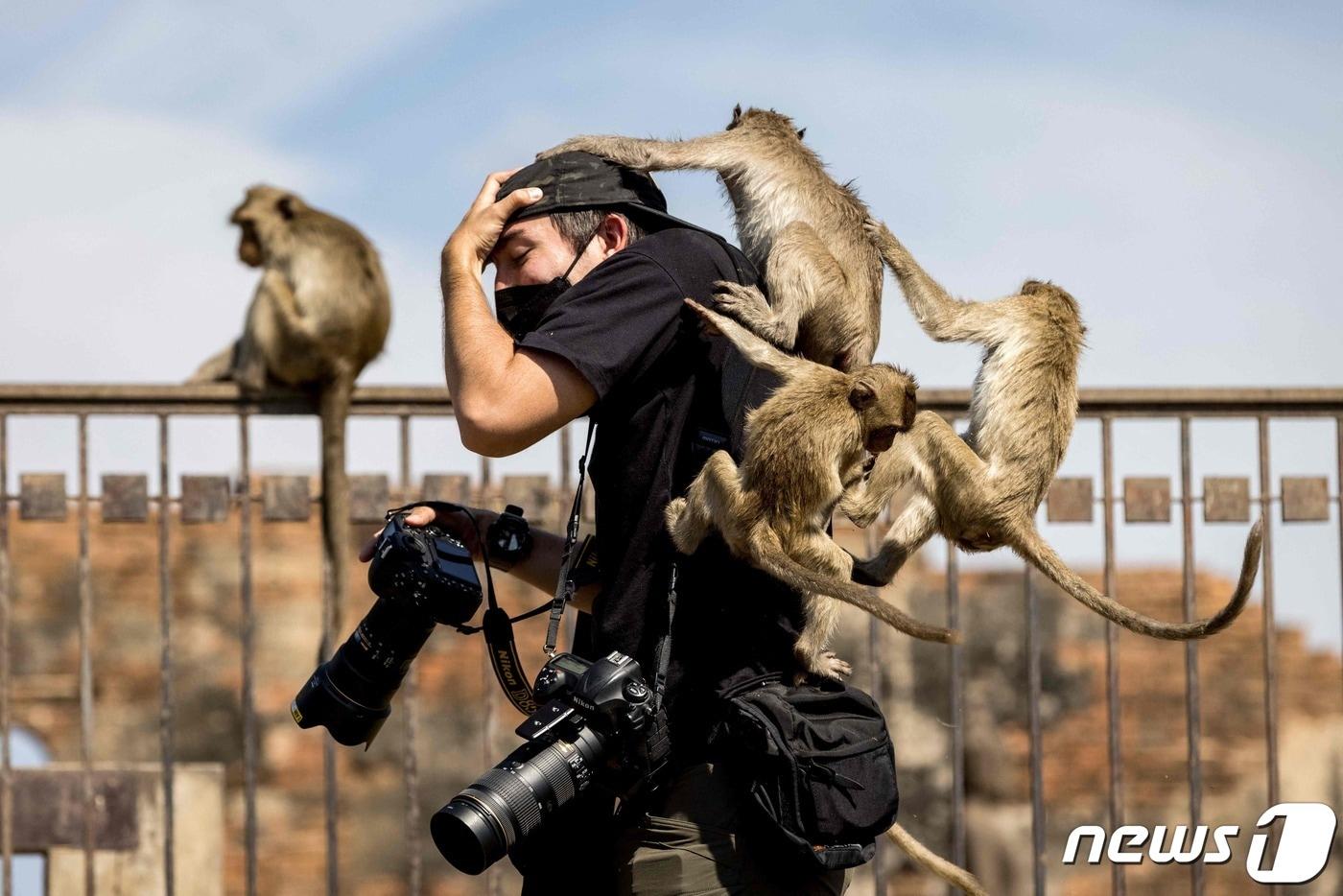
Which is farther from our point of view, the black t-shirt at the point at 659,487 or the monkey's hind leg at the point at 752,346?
the monkey's hind leg at the point at 752,346

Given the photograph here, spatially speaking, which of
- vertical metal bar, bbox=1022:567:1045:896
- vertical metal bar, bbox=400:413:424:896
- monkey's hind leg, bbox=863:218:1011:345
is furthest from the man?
vertical metal bar, bbox=1022:567:1045:896

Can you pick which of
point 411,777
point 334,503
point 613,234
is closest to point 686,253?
point 613,234

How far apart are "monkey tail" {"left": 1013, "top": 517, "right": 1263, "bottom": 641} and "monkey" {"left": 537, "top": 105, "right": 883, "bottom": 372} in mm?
493

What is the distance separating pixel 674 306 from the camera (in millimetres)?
2260

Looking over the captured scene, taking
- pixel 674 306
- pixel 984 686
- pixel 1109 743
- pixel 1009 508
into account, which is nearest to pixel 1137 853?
pixel 1109 743

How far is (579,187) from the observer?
7.86ft

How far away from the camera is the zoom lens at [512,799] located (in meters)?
2.10

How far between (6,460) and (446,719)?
3932 millimetres

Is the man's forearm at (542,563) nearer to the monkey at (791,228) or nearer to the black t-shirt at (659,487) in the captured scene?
the black t-shirt at (659,487)

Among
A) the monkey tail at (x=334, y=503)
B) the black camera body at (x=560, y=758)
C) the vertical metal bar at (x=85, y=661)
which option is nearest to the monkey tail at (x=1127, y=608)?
the black camera body at (x=560, y=758)

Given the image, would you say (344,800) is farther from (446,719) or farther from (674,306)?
Answer: (674,306)

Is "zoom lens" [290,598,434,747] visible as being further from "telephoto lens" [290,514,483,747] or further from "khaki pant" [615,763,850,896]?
"khaki pant" [615,763,850,896]

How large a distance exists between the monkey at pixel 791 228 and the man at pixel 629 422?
0.24 meters

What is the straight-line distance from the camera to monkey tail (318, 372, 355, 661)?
4.88 m
